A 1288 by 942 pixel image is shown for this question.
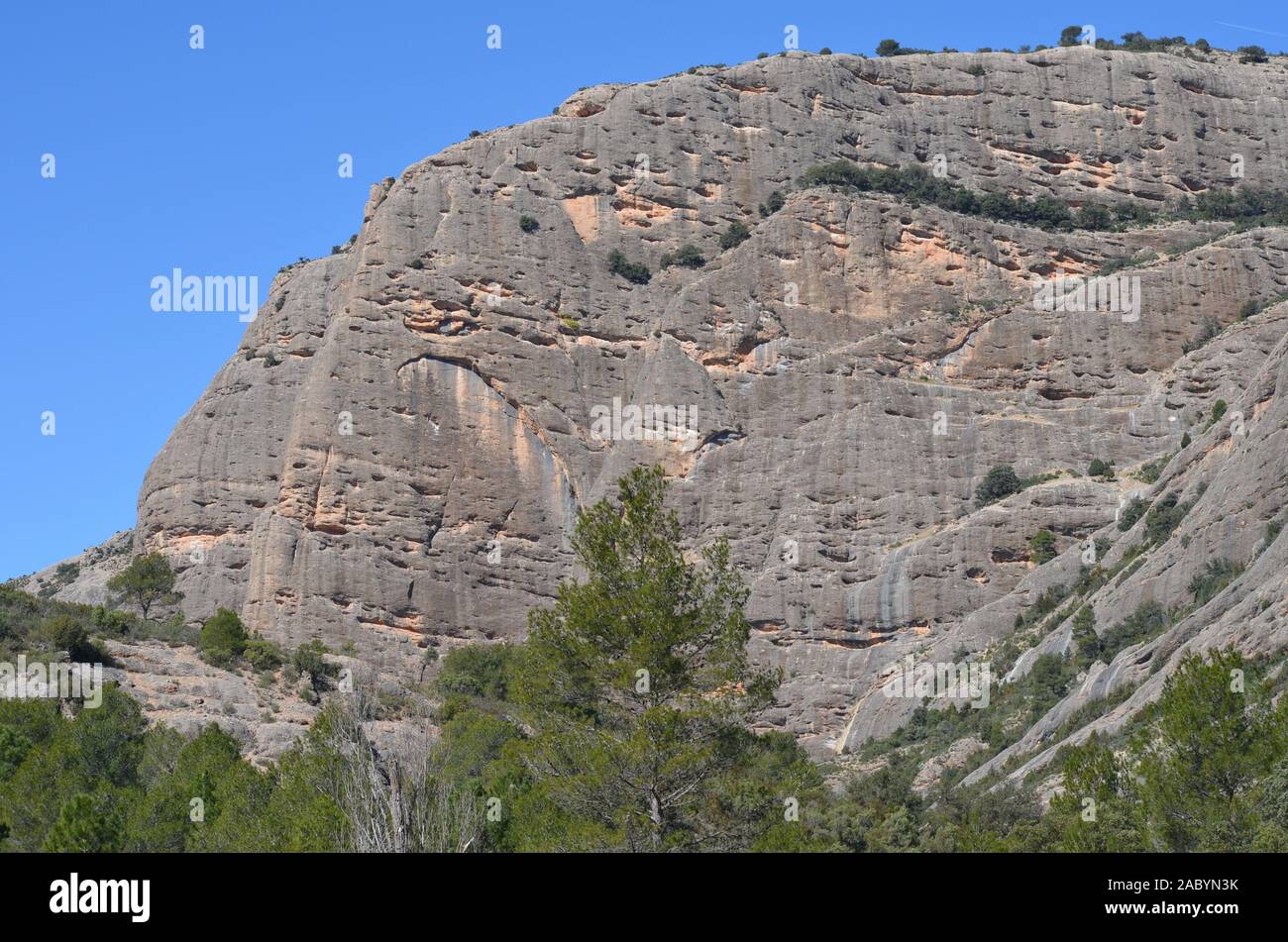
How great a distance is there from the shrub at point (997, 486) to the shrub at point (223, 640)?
31097 millimetres

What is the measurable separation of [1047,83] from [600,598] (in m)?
71.2

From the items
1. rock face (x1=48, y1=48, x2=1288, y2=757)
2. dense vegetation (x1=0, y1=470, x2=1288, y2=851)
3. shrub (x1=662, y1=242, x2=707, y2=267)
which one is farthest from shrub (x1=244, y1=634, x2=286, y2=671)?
shrub (x1=662, y1=242, x2=707, y2=267)

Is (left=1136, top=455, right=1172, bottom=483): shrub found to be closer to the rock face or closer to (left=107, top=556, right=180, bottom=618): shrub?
the rock face

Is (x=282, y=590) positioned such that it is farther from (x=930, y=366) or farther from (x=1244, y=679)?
(x=1244, y=679)

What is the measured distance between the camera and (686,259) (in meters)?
84.3

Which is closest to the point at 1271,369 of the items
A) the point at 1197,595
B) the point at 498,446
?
the point at 1197,595

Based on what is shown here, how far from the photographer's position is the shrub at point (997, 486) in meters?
70.6

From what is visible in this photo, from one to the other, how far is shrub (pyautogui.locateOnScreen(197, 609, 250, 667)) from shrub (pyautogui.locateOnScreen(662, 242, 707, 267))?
30642 mm

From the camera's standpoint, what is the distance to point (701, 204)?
3413 inches

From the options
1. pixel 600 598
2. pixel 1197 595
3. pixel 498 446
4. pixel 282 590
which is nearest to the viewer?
pixel 600 598

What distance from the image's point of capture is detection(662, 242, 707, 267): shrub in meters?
84.3

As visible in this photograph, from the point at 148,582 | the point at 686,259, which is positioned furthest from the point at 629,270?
the point at 148,582

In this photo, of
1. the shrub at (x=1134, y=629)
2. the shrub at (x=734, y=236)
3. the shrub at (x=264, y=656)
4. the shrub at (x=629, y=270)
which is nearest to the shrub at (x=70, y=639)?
the shrub at (x=264, y=656)

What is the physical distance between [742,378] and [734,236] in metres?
10.8
